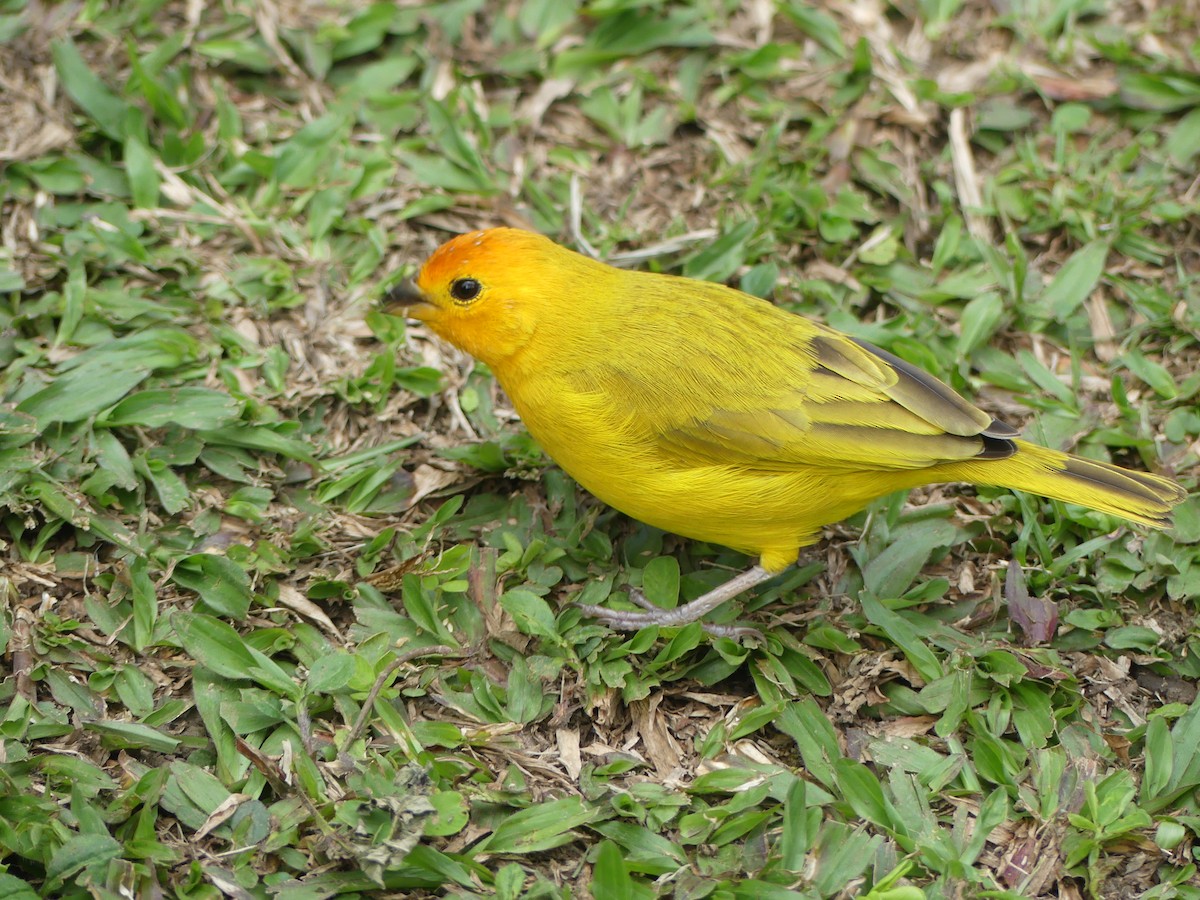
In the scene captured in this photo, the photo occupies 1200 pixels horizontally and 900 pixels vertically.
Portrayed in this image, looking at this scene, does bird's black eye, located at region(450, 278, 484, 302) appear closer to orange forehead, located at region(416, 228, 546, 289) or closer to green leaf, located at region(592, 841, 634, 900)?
orange forehead, located at region(416, 228, 546, 289)

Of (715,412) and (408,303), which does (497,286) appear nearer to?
(408,303)

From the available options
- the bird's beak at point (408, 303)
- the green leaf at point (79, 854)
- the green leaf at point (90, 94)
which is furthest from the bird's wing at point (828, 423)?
the green leaf at point (90, 94)

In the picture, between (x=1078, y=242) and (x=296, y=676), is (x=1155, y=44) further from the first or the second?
(x=296, y=676)

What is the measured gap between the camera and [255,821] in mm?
3436

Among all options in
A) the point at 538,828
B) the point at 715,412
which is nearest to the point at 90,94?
the point at 715,412

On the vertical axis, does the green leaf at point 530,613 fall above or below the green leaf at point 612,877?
above

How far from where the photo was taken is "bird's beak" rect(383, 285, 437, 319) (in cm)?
427

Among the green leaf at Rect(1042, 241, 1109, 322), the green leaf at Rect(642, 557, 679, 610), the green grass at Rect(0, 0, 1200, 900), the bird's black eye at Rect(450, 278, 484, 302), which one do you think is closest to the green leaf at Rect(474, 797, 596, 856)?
the green grass at Rect(0, 0, 1200, 900)

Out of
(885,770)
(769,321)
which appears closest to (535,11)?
(769,321)

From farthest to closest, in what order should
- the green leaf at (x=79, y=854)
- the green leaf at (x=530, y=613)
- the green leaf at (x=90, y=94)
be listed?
the green leaf at (x=90, y=94) → the green leaf at (x=530, y=613) → the green leaf at (x=79, y=854)

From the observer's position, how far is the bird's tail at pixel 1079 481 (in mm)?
3855

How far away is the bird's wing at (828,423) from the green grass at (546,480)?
0.62 m

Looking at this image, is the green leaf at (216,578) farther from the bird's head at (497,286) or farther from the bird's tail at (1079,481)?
the bird's tail at (1079,481)

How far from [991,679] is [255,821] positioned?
2.32 m
